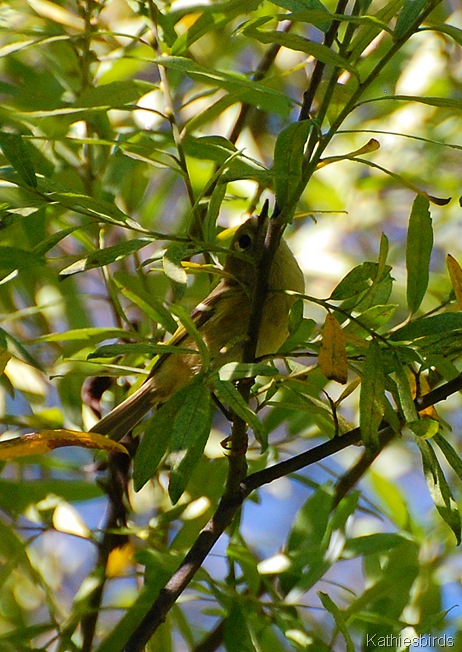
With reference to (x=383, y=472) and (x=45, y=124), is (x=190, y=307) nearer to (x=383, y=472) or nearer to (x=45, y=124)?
(x=45, y=124)

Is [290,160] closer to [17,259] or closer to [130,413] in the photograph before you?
[17,259]

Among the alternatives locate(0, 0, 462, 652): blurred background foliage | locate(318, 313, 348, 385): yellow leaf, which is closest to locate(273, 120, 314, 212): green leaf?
locate(0, 0, 462, 652): blurred background foliage

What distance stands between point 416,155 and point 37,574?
128 cm

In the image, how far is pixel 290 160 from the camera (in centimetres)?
88

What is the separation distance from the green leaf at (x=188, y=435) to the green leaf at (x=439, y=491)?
0.21m

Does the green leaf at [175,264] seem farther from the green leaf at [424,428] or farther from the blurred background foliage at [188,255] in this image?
the green leaf at [424,428]

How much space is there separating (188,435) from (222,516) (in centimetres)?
17

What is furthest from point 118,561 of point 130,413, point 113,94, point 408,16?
point 408,16

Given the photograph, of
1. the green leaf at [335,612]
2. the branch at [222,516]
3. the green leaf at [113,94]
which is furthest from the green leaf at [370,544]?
the green leaf at [113,94]

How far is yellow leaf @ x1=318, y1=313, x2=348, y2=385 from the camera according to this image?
3.02 ft

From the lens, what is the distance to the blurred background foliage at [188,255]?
3.21 ft

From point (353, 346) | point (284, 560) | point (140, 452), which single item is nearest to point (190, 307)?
point (284, 560)

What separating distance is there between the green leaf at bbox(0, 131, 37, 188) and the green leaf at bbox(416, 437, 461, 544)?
1.53 ft

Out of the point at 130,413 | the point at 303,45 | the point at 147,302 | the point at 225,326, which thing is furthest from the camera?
the point at 225,326
